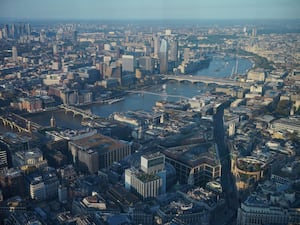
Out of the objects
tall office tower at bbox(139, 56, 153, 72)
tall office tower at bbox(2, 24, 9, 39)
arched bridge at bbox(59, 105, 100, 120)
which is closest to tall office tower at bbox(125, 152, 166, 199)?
arched bridge at bbox(59, 105, 100, 120)

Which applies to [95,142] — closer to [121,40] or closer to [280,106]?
[280,106]

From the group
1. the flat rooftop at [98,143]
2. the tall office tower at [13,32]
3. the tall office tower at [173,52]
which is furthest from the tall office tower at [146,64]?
the flat rooftop at [98,143]

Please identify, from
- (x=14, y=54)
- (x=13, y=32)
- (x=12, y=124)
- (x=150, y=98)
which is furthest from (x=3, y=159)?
(x=13, y=32)

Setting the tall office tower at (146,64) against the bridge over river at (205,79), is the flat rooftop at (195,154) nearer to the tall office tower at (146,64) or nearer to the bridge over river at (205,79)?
the bridge over river at (205,79)

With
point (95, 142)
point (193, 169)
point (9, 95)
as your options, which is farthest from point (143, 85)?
point (193, 169)

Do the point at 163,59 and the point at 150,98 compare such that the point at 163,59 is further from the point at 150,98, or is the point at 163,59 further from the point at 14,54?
the point at 14,54
